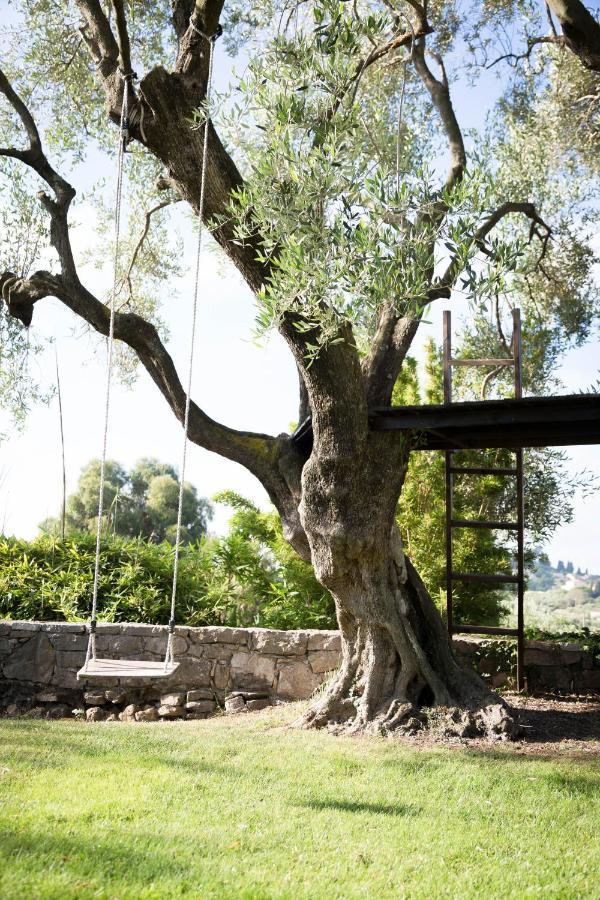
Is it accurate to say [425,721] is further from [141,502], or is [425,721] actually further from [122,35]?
[141,502]

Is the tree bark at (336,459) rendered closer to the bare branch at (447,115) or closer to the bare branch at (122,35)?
the bare branch at (122,35)

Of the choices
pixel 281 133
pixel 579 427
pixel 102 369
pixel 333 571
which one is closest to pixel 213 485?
pixel 102 369

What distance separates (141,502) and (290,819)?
2583 centimetres

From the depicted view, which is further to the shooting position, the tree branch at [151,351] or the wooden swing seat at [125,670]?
the tree branch at [151,351]

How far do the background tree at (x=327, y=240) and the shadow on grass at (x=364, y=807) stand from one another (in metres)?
2.01

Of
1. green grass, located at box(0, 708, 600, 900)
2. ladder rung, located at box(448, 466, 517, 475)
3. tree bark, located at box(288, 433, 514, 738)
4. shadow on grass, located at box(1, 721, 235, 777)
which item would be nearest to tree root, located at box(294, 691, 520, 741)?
tree bark, located at box(288, 433, 514, 738)

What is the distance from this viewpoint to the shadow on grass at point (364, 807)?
4.83 meters

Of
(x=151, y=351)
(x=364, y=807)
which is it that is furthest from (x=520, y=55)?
(x=364, y=807)

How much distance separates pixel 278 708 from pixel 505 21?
9.22 meters

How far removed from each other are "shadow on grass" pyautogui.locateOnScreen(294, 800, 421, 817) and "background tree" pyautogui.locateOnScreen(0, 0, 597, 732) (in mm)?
2010

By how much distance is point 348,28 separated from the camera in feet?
18.1

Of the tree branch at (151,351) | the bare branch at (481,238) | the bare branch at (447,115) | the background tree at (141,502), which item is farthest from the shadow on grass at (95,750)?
the background tree at (141,502)

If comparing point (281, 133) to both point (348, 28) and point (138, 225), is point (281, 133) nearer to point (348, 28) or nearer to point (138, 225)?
point (348, 28)

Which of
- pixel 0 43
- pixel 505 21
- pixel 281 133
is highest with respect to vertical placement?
pixel 505 21
